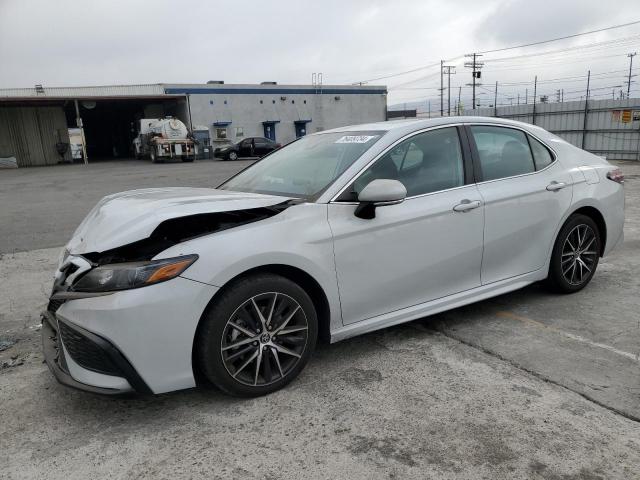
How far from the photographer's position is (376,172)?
3.43 metres

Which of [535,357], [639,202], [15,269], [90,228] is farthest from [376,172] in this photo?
[639,202]

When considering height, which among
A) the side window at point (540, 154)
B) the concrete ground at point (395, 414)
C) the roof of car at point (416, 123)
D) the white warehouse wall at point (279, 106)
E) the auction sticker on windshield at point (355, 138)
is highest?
the white warehouse wall at point (279, 106)

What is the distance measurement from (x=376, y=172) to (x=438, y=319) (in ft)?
4.66

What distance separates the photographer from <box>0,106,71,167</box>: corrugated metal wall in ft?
115

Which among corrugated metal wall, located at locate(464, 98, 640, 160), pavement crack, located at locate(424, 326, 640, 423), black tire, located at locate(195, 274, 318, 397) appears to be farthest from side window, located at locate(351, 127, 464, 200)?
corrugated metal wall, located at locate(464, 98, 640, 160)

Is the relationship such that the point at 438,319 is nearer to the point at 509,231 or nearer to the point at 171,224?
the point at 509,231

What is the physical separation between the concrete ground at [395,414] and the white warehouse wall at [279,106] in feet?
116

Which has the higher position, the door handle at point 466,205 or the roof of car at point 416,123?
the roof of car at point 416,123

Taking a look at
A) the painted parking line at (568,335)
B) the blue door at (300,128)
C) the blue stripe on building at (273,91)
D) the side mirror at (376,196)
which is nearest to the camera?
the side mirror at (376,196)

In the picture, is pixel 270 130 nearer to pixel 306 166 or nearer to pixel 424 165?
pixel 306 166

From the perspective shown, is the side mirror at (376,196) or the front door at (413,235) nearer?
the side mirror at (376,196)

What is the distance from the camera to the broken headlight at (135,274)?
102 inches

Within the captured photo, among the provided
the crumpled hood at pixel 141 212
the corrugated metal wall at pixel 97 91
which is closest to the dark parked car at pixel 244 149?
the corrugated metal wall at pixel 97 91

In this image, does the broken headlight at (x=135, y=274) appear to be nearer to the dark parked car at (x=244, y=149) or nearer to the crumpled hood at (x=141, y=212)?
the crumpled hood at (x=141, y=212)
